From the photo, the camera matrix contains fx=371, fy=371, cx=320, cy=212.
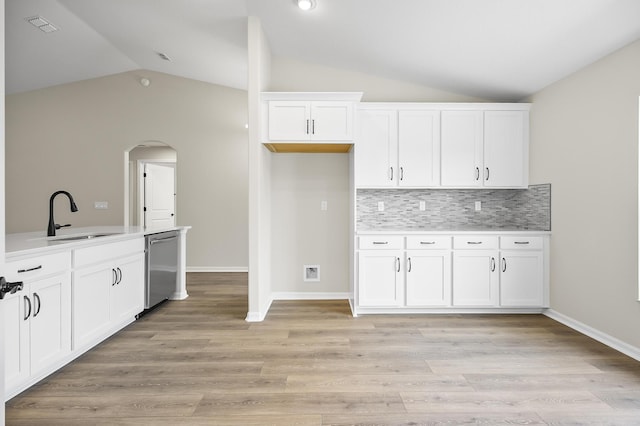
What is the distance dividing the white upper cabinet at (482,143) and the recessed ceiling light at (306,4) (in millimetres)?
1788

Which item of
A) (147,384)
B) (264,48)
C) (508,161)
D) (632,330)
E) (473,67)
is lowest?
(147,384)

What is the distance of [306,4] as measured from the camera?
3178mm

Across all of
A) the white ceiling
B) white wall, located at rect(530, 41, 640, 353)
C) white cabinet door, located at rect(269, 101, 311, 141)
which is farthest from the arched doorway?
white wall, located at rect(530, 41, 640, 353)

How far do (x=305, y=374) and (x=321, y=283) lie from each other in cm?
→ 199

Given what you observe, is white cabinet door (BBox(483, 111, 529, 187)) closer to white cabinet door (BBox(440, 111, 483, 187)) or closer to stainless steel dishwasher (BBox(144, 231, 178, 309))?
white cabinet door (BBox(440, 111, 483, 187))

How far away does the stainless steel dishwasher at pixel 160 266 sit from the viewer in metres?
3.77

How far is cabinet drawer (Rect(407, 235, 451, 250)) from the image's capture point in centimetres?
381

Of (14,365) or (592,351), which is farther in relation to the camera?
(592,351)

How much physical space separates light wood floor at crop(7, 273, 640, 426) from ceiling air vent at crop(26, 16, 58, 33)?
141 inches

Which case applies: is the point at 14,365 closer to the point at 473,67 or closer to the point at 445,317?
the point at 445,317

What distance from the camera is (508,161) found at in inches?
160

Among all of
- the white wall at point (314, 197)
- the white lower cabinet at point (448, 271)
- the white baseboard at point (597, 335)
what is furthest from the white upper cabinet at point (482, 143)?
the white baseboard at point (597, 335)

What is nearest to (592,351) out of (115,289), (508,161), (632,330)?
(632,330)

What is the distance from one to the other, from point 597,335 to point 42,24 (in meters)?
6.53
